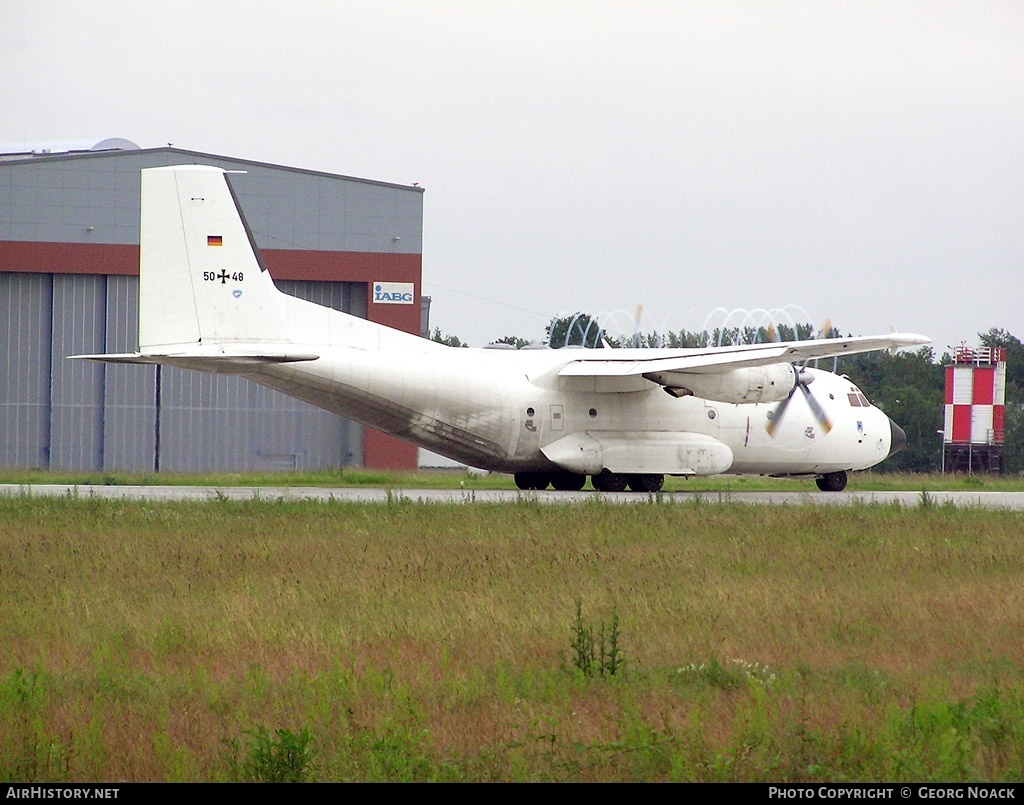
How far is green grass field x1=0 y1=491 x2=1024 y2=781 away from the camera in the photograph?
6922 mm

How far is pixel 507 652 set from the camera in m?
9.66

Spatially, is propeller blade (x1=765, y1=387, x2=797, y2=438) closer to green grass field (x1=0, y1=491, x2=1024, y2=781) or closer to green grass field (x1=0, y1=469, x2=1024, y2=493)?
green grass field (x1=0, y1=469, x2=1024, y2=493)

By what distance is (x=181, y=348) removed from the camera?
20.5 m

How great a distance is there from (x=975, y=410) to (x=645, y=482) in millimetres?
31726

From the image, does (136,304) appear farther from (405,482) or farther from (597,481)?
(597,481)

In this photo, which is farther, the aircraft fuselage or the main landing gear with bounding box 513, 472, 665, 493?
the main landing gear with bounding box 513, 472, 665, 493

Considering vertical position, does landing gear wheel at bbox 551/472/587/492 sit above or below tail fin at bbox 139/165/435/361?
below

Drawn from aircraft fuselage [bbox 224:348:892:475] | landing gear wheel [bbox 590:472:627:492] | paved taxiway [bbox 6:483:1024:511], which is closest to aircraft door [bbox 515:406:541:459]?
aircraft fuselage [bbox 224:348:892:475]

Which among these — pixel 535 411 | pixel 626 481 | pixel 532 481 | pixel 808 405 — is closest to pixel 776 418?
pixel 808 405

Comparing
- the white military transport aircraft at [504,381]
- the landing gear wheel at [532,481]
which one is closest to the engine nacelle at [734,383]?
the white military transport aircraft at [504,381]

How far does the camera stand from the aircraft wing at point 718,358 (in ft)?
74.8

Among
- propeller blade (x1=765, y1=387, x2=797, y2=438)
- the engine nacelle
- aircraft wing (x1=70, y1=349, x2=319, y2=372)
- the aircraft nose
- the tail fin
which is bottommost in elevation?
the aircraft nose

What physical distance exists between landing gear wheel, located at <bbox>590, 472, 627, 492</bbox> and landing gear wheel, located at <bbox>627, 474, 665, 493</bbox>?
0.80ft

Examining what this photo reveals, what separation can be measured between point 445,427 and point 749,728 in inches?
623
